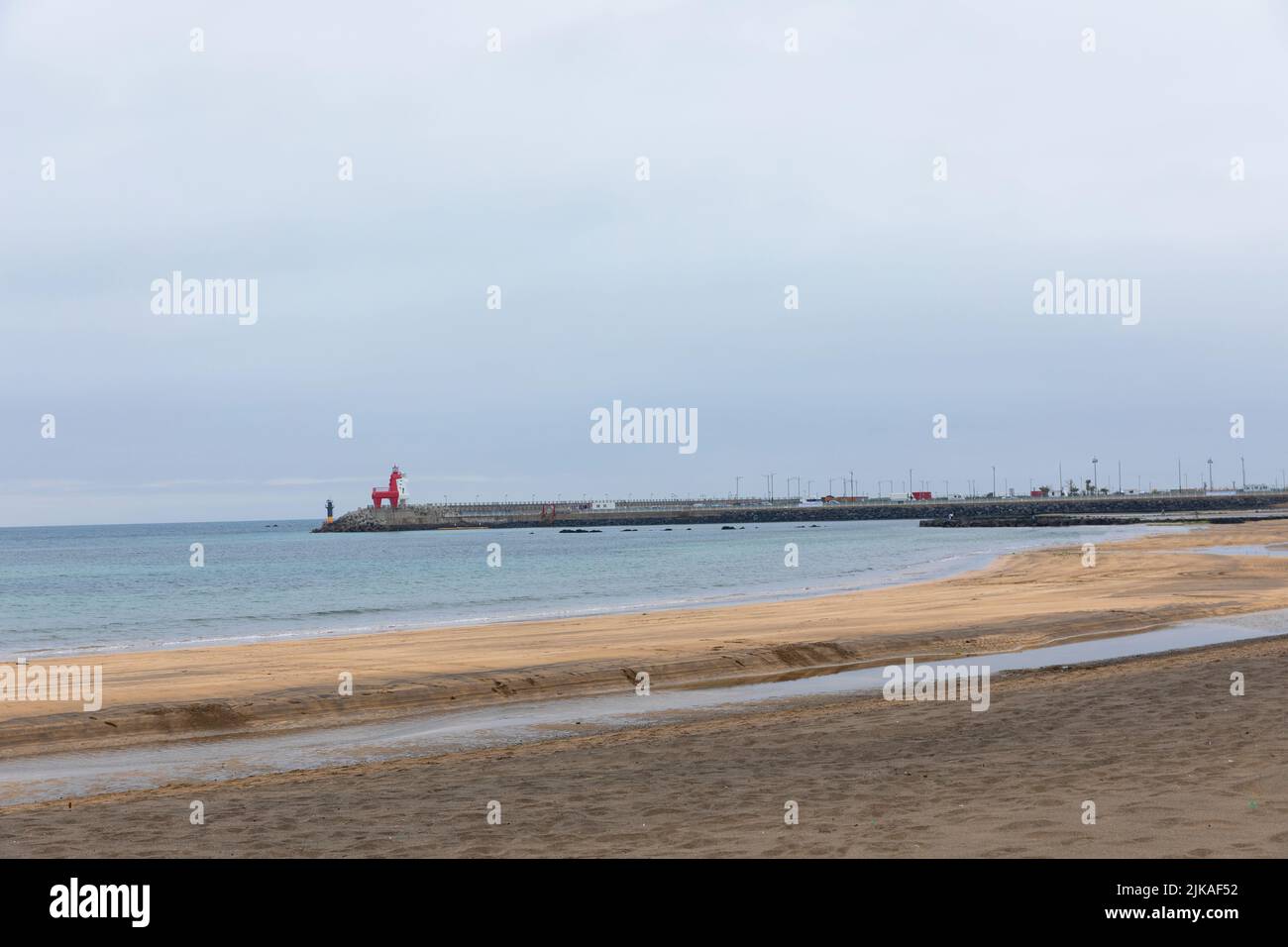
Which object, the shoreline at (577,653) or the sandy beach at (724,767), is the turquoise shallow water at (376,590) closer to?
the shoreline at (577,653)

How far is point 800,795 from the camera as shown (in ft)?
34.4

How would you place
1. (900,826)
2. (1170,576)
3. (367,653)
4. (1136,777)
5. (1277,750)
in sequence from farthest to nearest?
(1170,576), (367,653), (1277,750), (1136,777), (900,826)

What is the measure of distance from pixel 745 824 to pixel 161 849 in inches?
190

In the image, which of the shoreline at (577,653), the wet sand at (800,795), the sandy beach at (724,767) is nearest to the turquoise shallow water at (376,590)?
the shoreline at (577,653)

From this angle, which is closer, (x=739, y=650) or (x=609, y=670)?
(x=609, y=670)

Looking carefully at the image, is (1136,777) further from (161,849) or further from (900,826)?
(161,849)

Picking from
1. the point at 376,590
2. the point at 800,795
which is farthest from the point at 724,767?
the point at 376,590

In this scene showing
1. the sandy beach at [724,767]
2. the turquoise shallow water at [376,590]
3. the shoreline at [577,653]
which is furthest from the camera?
the turquoise shallow water at [376,590]

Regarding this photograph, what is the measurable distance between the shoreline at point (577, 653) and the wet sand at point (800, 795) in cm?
529

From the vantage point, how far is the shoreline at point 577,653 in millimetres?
18000

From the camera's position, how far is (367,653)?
2684cm

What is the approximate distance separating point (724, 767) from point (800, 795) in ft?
6.32
